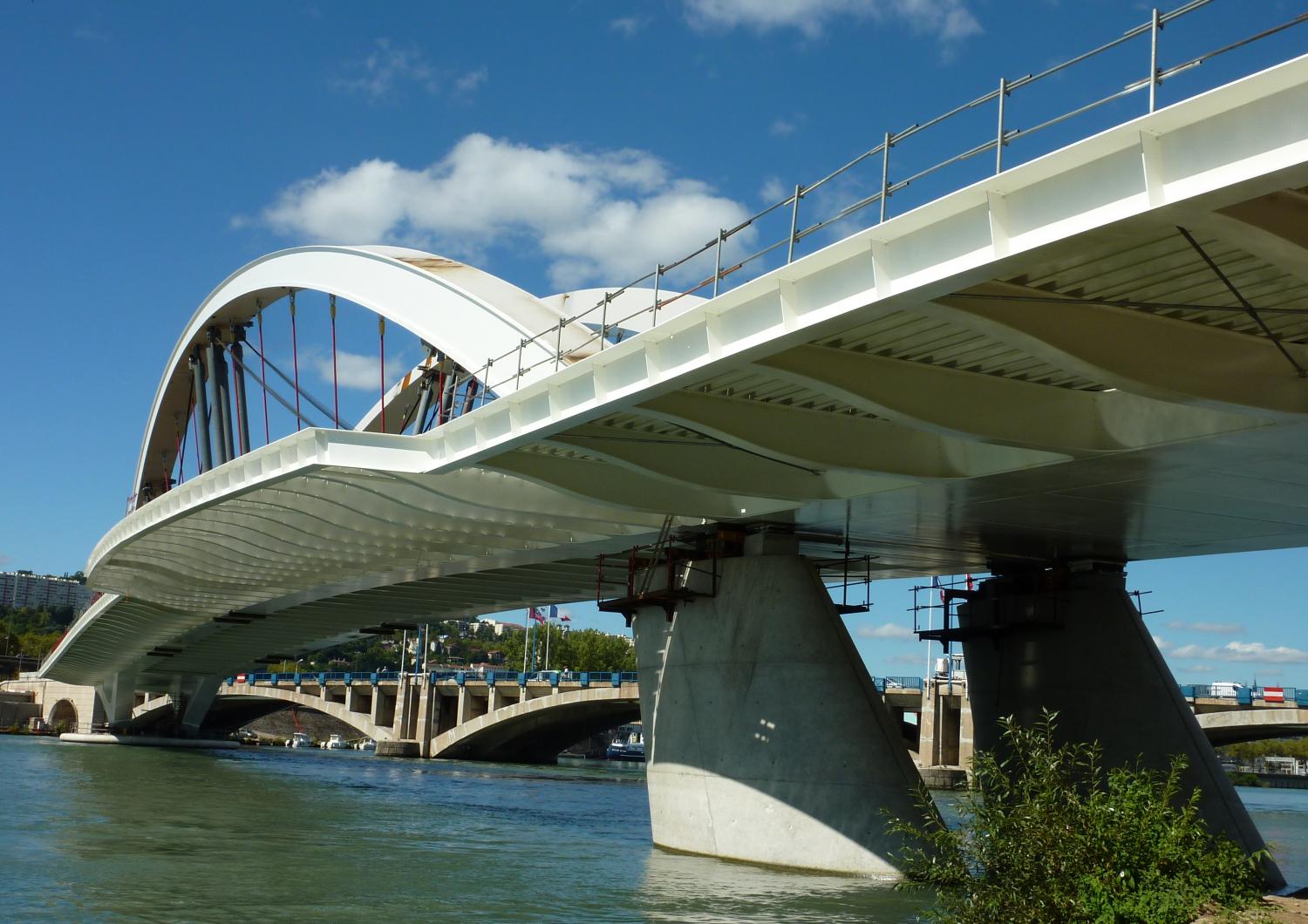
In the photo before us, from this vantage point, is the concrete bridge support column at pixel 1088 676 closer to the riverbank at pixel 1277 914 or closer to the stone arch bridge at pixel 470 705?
the riverbank at pixel 1277 914

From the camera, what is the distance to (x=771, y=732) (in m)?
23.4

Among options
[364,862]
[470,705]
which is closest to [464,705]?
[470,705]

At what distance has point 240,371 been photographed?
47.6 m

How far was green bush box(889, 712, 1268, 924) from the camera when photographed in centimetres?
1009

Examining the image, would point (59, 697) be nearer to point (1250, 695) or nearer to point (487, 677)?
point (487, 677)

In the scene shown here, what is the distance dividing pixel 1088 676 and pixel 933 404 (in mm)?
12839

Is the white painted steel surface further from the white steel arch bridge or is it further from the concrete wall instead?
the concrete wall

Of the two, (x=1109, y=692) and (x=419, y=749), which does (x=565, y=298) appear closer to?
(x=1109, y=692)

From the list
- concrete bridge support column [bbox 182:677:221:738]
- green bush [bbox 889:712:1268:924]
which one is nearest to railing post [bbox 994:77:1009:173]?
green bush [bbox 889:712:1268:924]

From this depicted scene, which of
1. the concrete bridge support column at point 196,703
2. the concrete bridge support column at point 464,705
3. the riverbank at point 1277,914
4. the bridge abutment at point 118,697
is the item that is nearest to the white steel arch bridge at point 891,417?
the riverbank at point 1277,914

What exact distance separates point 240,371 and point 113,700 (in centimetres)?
4818

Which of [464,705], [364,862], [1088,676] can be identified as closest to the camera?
[364,862]

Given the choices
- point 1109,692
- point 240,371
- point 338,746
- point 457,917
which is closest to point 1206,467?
point 1109,692

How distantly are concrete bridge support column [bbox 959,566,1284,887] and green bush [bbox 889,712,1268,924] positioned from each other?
14.5 metres
